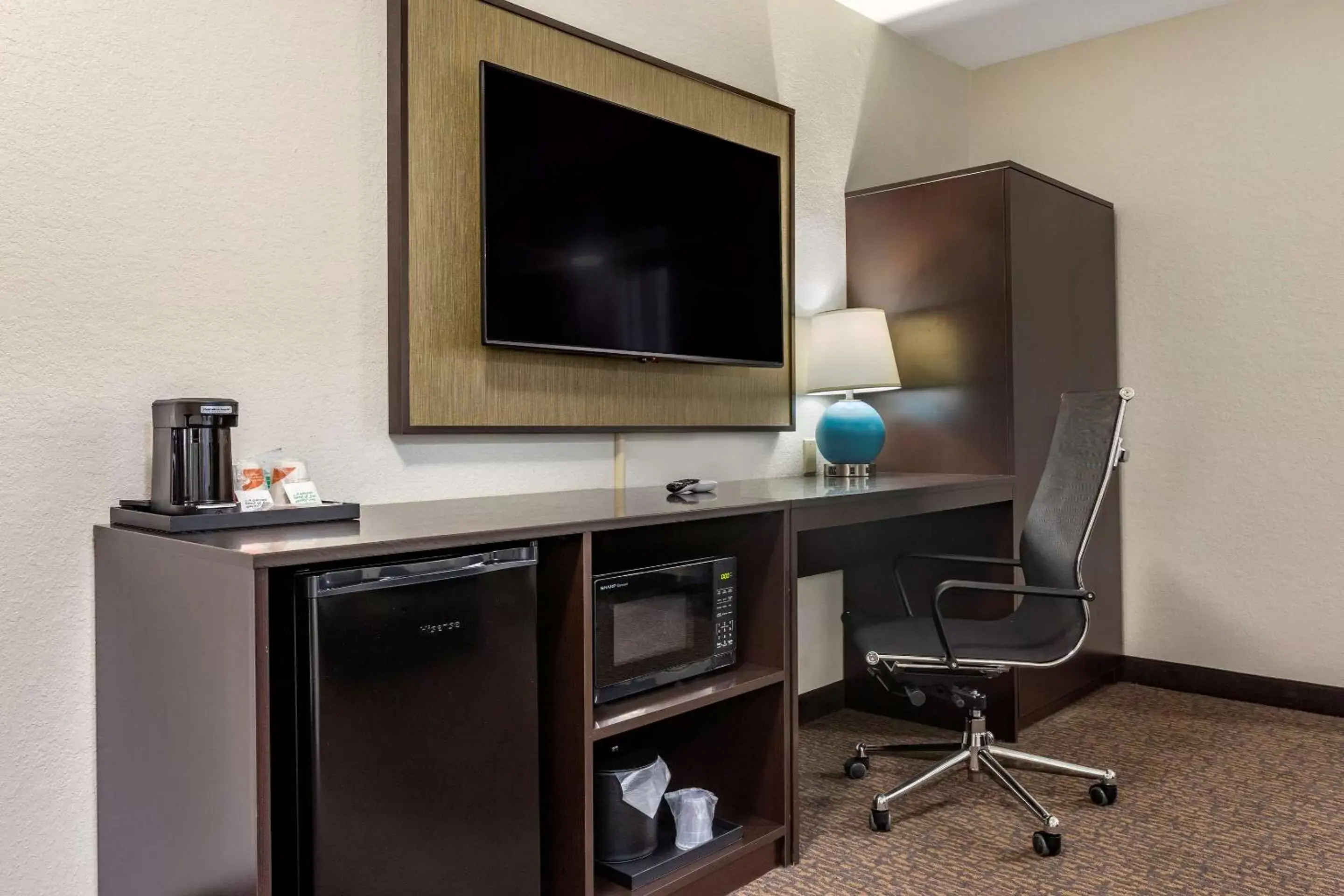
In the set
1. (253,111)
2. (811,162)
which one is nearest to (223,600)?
(253,111)

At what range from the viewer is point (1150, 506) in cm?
366

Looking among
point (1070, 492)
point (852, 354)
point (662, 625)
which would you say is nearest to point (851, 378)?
point (852, 354)

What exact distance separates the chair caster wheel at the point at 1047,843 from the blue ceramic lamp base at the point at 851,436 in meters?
1.17

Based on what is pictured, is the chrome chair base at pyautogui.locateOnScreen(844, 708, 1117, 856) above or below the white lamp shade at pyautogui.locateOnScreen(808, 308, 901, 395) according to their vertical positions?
below

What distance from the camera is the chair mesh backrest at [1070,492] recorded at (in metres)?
2.34

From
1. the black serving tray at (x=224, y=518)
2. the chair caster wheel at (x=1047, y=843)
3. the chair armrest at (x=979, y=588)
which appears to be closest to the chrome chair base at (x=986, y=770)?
the chair caster wheel at (x=1047, y=843)

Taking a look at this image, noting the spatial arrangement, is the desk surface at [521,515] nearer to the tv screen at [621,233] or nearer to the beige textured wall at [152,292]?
the beige textured wall at [152,292]

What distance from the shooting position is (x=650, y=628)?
6.61ft

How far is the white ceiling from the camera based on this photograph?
3.48 meters

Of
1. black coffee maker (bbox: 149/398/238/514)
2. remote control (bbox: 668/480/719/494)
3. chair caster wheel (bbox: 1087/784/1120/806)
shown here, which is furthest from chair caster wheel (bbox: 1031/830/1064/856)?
black coffee maker (bbox: 149/398/238/514)

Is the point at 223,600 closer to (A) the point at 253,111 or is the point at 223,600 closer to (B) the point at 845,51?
(A) the point at 253,111

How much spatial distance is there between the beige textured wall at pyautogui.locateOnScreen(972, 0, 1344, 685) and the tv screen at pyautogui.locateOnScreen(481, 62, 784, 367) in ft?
5.21

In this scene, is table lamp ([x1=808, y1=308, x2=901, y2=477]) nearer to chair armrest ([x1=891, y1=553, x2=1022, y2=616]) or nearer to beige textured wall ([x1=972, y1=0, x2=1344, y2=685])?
chair armrest ([x1=891, y1=553, x2=1022, y2=616])

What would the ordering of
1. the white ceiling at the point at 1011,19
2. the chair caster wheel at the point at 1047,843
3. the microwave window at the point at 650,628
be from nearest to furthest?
the microwave window at the point at 650,628 → the chair caster wheel at the point at 1047,843 → the white ceiling at the point at 1011,19
